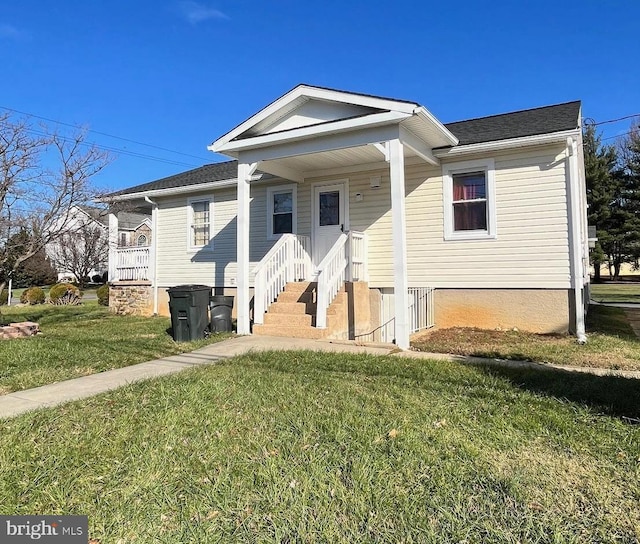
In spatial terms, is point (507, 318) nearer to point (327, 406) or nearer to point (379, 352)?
point (379, 352)

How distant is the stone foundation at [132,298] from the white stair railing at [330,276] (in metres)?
7.00

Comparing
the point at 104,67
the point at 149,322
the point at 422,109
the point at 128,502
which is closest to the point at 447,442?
the point at 128,502

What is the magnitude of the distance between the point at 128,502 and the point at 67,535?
0.32m

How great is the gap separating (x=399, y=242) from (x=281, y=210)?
4.79 m

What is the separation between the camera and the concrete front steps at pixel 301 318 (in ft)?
27.4

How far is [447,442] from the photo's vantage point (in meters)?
3.19

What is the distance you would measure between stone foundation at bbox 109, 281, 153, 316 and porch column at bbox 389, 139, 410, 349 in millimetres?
8723

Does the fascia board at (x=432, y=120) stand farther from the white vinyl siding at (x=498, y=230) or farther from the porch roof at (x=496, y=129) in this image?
the white vinyl siding at (x=498, y=230)

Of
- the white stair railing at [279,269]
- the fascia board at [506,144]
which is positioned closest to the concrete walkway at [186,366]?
the white stair railing at [279,269]

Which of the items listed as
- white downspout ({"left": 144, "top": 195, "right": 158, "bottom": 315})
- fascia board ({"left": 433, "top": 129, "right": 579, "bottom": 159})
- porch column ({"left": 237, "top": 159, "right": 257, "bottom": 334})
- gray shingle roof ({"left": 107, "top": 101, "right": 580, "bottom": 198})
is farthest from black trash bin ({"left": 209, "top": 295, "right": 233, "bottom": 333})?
fascia board ({"left": 433, "top": 129, "right": 579, "bottom": 159})

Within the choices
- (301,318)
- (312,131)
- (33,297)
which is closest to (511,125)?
(312,131)

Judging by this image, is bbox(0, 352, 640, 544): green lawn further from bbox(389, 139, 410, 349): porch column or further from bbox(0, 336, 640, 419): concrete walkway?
bbox(389, 139, 410, 349): porch column

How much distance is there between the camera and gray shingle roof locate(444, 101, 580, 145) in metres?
8.52

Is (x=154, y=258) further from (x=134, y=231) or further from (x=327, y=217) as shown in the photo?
(x=134, y=231)
